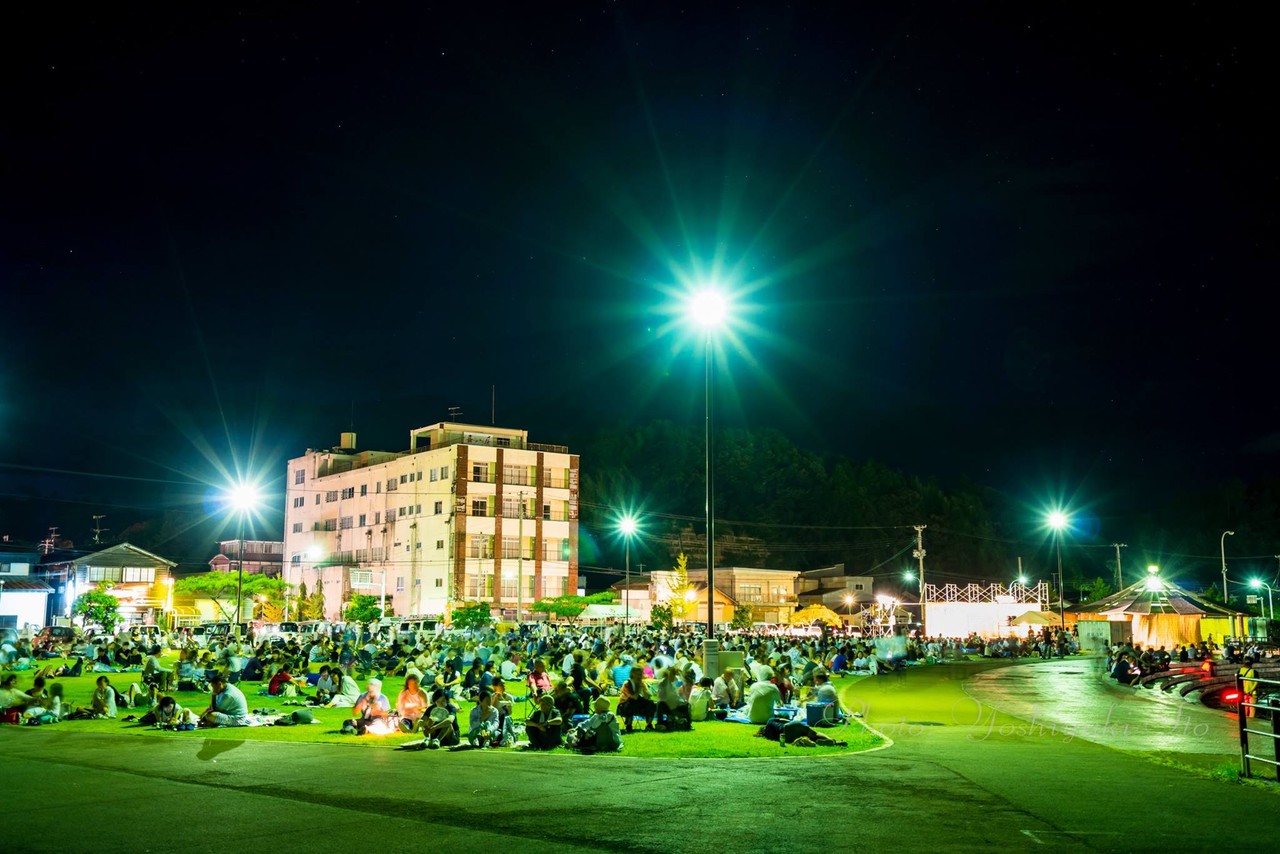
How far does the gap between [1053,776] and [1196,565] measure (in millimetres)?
135688

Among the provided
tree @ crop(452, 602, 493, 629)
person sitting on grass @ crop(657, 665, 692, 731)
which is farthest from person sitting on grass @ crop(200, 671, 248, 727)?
tree @ crop(452, 602, 493, 629)

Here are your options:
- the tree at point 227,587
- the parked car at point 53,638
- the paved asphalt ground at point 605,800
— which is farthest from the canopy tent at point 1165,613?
the tree at point 227,587

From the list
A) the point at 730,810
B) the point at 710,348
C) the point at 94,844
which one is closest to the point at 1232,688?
the point at 710,348

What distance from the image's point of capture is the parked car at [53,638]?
41312mm

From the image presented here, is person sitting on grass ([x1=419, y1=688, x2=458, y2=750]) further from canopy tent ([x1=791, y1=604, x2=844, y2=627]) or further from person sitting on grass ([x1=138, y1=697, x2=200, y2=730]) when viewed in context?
canopy tent ([x1=791, y1=604, x2=844, y2=627])

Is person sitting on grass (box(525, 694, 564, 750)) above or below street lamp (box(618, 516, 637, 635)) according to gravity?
below

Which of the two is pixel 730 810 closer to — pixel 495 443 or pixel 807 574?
pixel 495 443

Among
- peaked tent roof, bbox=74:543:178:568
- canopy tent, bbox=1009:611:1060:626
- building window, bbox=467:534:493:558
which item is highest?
building window, bbox=467:534:493:558

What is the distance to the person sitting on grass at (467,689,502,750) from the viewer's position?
1567 cm

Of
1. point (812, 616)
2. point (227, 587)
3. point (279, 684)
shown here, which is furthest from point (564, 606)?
point (279, 684)

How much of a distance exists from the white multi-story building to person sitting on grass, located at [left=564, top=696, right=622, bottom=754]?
222ft

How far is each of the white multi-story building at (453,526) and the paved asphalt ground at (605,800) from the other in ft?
226

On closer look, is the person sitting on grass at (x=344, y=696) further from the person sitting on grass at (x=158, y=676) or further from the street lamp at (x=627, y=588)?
the street lamp at (x=627, y=588)

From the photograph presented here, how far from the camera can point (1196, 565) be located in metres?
131
